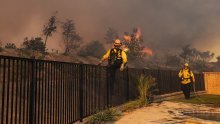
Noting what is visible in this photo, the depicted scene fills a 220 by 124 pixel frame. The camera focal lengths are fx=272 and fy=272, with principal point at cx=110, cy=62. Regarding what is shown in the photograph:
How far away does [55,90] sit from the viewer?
6.33 m

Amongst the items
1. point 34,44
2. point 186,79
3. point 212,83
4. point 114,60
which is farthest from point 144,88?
point 34,44

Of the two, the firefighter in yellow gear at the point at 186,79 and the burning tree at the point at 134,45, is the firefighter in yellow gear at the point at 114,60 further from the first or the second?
the burning tree at the point at 134,45

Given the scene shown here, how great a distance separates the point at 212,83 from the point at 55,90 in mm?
16950

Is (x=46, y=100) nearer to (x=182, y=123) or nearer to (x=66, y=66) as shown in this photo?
(x=66, y=66)

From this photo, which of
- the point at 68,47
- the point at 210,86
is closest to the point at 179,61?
the point at 68,47

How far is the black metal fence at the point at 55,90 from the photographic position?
5.00 metres

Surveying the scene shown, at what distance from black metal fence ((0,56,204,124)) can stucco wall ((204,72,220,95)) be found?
36.9 ft

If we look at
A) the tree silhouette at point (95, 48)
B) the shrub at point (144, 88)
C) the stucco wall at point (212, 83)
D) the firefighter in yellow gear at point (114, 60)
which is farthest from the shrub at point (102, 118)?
the tree silhouette at point (95, 48)

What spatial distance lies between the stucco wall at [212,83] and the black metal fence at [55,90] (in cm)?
1125

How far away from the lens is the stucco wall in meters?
20.2

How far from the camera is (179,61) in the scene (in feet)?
300

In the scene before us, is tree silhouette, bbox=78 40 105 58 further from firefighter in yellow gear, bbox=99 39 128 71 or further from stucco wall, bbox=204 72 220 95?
firefighter in yellow gear, bbox=99 39 128 71

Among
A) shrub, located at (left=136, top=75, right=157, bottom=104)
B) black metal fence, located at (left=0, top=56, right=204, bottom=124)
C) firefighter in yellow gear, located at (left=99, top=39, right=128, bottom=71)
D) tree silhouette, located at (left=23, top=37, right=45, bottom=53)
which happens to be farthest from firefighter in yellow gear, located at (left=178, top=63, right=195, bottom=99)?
tree silhouette, located at (left=23, top=37, right=45, bottom=53)

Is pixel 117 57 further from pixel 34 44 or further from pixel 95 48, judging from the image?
pixel 95 48
